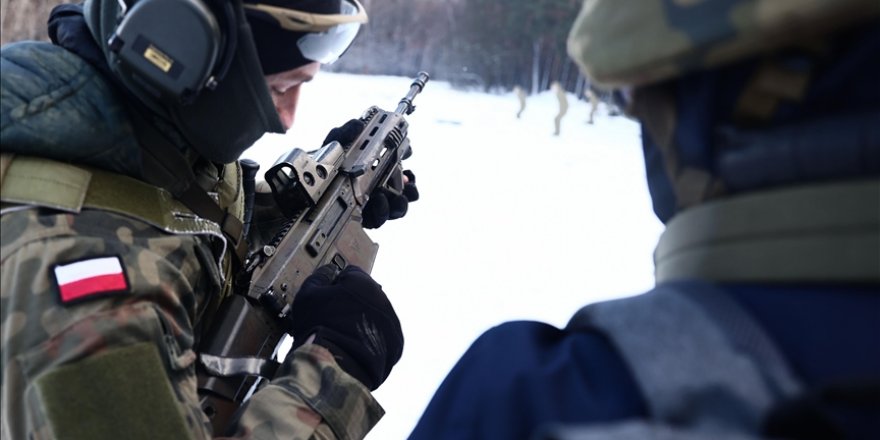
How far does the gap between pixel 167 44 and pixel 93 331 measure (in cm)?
47

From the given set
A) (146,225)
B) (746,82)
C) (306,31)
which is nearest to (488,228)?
(306,31)

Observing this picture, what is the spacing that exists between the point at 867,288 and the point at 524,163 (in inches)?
287

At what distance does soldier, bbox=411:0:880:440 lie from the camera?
476 mm

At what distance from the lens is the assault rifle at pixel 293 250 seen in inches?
57.1

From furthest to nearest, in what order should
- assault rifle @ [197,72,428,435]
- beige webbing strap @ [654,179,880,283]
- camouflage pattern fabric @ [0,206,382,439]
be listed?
assault rifle @ [197,72,428,435]
camouflage pattern fabric @ [0,206,382,439]
beige webbing strap @ [654,179,880,283]

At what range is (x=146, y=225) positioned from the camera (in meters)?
1.26

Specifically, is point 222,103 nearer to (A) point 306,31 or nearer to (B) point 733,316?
(A) point 306,31

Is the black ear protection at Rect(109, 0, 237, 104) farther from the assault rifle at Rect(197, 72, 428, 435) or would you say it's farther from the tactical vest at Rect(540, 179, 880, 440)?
the tactical vest at Rect(540, 179, 880, 440)

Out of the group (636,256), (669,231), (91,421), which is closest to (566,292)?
(636,256)

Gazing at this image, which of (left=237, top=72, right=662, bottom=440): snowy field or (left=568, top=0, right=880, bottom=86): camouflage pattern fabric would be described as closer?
(left=568, top=0, right=880, bottom=86): camouflage pattern fabric

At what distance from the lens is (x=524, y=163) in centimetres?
772

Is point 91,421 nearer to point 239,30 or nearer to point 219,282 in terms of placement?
point 219,282

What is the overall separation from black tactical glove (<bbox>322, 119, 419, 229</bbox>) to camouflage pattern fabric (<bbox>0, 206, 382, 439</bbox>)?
90cm

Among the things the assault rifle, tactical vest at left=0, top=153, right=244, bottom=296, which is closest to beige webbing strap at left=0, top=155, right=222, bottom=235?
tactical vest at left=0, top=153, right=244, bottom=296
